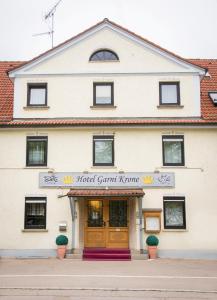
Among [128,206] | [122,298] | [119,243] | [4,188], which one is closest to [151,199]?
[128,206]

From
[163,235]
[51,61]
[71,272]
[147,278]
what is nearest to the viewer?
[147,278]

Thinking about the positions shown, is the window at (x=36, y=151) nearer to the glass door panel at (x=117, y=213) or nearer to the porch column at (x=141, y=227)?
the glass door panel at (x=117, y=213)

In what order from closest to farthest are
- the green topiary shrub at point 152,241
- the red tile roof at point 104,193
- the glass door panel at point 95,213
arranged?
the red tile roof at point 104,193
the green topiary shrub at point 152,241
the glass door panel at point 95,213

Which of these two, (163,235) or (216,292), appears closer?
(216,292)

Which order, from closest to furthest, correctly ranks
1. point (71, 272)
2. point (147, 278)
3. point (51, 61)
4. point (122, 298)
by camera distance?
point (122, 298)
point (147, 278)
point (71, 272)
point (51, 61)

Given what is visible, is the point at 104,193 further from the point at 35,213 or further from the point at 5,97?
the point at 5,97

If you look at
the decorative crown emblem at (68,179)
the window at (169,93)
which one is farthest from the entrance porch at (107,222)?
the window at (169,93)

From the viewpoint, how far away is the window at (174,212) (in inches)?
744

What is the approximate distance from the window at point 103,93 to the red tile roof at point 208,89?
4.55 metres

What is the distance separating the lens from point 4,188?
63.1 ft

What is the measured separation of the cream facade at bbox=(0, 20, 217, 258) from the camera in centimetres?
1881

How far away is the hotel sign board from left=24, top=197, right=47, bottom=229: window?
31.5 inches

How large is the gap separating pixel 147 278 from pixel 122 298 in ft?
8.71

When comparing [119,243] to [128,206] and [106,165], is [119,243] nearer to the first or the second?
[128,206]
